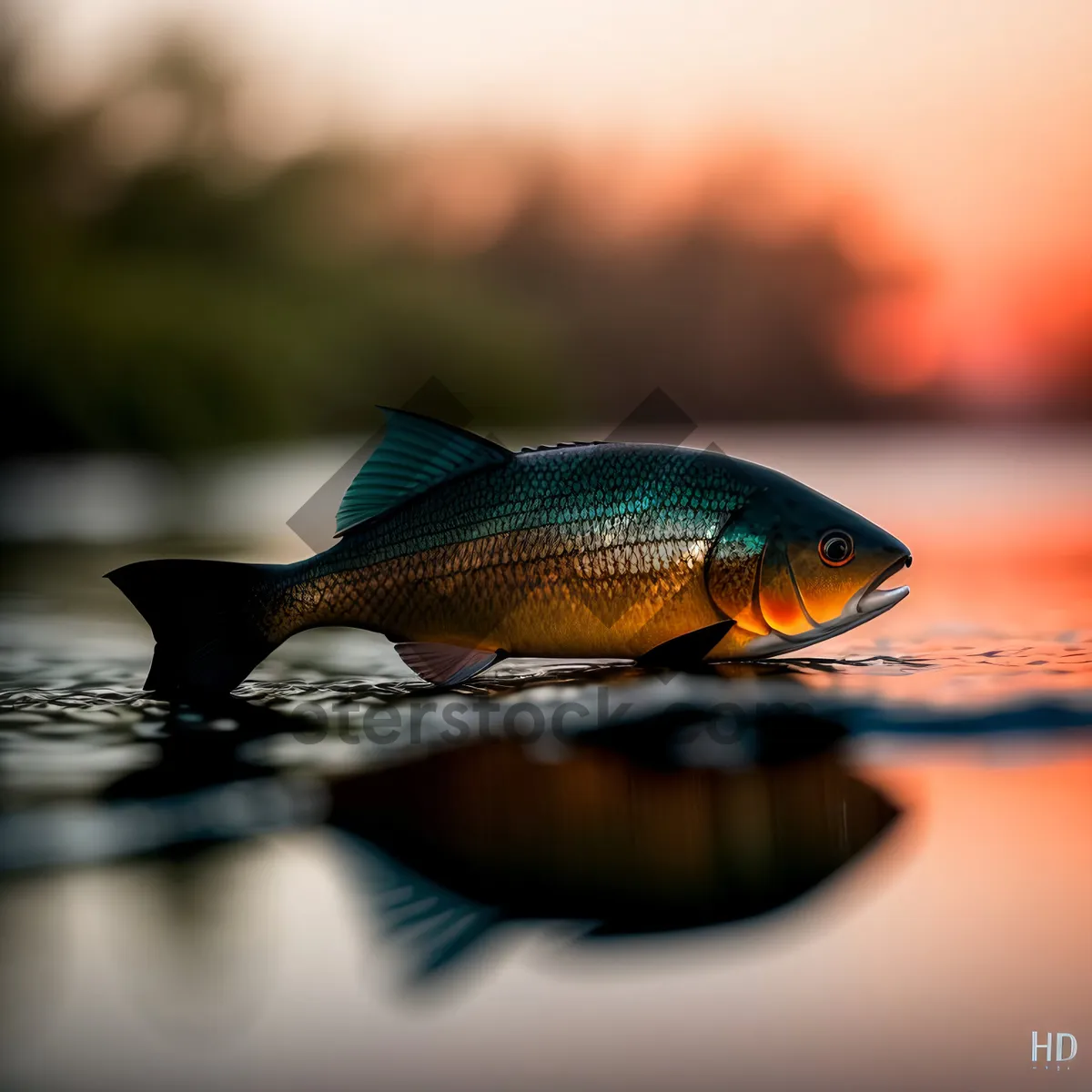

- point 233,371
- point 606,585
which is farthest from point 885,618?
point 233,371

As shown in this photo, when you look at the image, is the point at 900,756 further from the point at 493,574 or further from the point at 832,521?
the point at 493,574

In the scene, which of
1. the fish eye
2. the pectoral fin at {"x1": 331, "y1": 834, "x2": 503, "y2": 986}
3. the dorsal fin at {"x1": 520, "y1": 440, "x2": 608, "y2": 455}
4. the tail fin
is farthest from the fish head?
the pectoral fin at {"x1": 331, "y1": 834, "x2": 503, "y2": 986}

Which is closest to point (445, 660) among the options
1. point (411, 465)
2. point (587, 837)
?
point (411, 465)

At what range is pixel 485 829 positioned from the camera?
2445 millimetres

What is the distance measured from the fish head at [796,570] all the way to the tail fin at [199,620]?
1.20 meters

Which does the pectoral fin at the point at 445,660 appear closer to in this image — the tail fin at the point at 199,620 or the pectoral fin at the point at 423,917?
the tail fin at the point at 199,620

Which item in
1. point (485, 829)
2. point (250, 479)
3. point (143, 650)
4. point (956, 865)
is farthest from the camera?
point (250, 479)

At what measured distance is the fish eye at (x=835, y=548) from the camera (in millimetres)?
3607

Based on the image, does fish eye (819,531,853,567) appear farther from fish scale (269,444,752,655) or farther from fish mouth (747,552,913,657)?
fish scale (269,444,752,655)

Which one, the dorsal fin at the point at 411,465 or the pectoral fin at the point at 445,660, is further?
the dorsal fin at the point at 411,465

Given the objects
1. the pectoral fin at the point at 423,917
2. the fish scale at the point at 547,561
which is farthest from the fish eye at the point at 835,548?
the pectoral fin at the point at 423,917

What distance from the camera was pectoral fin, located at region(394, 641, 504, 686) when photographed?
11.8ft

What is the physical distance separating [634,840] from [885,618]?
2.79 metres

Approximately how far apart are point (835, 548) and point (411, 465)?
3.79 ft
